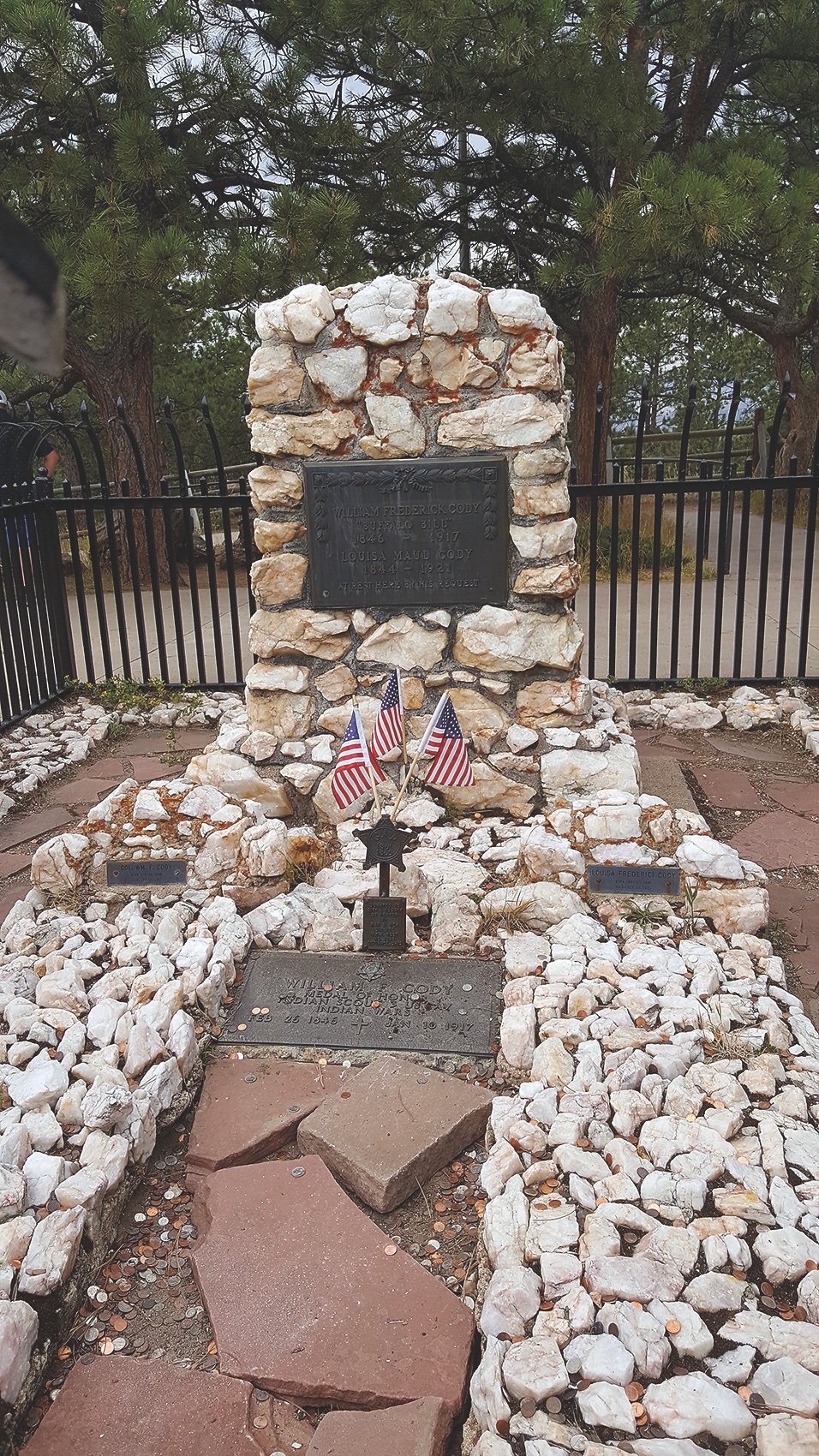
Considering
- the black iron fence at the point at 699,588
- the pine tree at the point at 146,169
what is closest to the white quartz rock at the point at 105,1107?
the black iron fence at the point at 699,588

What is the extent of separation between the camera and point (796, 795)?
15.1ft

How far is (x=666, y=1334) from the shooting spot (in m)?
1.81

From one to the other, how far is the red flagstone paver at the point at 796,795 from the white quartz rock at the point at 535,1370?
3034 millimetres

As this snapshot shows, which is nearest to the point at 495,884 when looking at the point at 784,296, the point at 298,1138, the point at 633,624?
the point at 298,1138

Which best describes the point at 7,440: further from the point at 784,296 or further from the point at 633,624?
the point at 784,296

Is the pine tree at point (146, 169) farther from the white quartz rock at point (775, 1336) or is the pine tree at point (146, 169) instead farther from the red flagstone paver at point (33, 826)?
the white quartz rock at point (775, 1336)

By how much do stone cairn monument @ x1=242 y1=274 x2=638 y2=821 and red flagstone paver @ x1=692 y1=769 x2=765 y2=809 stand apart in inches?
29.4

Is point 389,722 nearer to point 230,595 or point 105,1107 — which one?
point 105,1107

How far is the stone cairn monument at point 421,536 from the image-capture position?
3.82 metres

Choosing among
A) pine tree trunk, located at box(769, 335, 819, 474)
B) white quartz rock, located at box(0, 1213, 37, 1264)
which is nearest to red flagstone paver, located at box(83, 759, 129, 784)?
white quartz rock, located at box(0, 1213, 37, 1264)

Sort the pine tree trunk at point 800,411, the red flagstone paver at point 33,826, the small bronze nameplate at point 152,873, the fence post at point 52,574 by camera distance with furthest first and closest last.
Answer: the pine tree trunk at point 800,411
the fence post at point 52,574
the red flagstone paver at point 33,826
the small bronze nameplate at point 152,873

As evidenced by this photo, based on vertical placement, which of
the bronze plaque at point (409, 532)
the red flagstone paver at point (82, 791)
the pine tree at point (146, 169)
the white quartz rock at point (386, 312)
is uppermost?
the pine tree at point (146, 169)

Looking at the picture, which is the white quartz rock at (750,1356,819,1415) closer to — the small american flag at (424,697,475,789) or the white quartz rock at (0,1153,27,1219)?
the white quartz rock at (0,1153,27,1219)

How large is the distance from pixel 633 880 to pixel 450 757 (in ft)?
2.41
